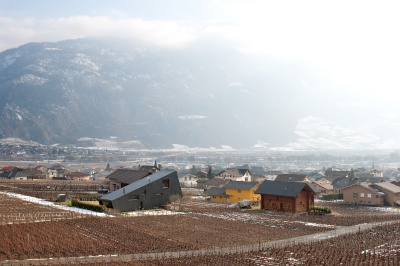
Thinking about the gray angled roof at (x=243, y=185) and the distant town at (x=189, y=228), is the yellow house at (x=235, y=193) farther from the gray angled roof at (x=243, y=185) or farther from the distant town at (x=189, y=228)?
the distant town at (x=189, y=228)

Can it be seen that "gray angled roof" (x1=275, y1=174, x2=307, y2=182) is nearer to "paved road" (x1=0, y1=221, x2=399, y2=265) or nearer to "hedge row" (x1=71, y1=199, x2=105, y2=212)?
"paved road" (x1=0, y1=221, x2=399, y2=265)

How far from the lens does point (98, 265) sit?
20.7 meters

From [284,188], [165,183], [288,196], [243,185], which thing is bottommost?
[288,196]

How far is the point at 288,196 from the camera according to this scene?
152 ft

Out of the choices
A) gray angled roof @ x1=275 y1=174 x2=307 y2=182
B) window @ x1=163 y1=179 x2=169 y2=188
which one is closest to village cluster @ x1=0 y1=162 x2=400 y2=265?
window @ x1=163 y1=179 x2=169 y2=188

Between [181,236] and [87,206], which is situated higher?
[87,206]

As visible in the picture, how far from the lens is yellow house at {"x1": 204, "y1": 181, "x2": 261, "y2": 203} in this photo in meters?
56.8

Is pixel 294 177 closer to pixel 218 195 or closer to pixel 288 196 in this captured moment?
pixel 218 195

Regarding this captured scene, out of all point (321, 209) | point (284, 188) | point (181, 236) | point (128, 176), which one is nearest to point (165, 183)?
point (128, 176)

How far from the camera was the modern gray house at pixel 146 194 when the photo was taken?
4231cm

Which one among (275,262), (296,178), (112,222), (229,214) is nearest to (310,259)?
(275,262)

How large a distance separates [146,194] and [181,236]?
16.8m

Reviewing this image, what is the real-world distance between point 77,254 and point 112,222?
10581 mm

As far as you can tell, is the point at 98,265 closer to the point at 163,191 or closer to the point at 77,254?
the point at 77,254
